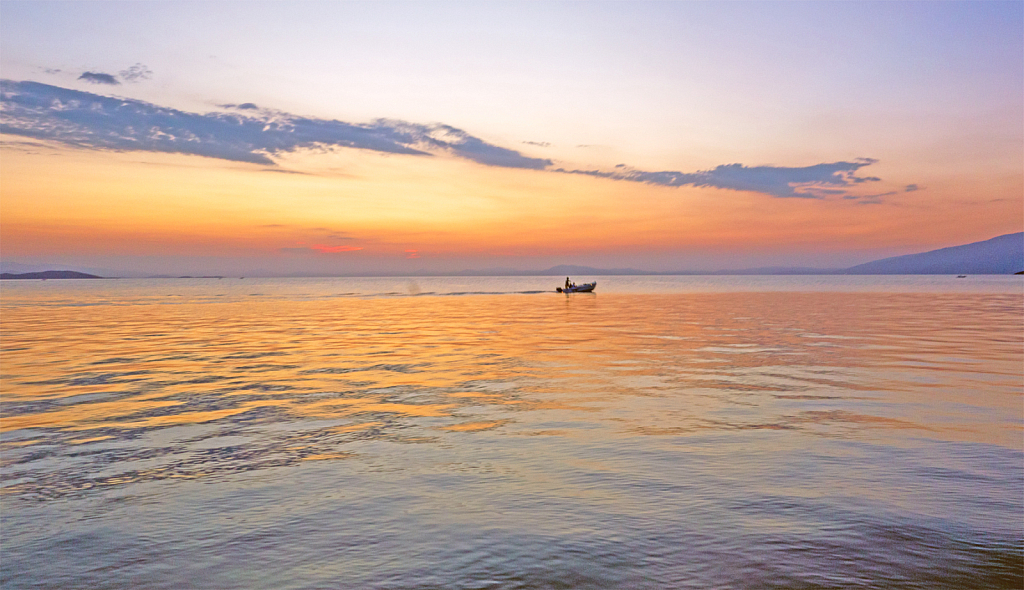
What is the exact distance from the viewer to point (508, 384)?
71.9 ft

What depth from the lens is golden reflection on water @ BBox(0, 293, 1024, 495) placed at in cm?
1535

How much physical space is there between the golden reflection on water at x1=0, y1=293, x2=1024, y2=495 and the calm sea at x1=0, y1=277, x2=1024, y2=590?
141mm

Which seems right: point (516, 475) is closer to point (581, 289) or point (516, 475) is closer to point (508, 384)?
point (508, 384)

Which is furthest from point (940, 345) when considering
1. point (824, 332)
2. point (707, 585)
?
point (707, 585)

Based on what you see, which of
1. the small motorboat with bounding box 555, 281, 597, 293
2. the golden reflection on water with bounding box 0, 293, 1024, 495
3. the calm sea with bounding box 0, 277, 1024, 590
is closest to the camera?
the calm sea with bounding box 0, 277, 1024, 590

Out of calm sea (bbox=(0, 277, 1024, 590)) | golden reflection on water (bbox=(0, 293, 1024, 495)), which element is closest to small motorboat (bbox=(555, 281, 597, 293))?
golden reflection on water (bbox=(0, 293, 1024, 495))

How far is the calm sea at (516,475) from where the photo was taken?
791cm

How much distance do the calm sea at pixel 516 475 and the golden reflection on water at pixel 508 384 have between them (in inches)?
5.5

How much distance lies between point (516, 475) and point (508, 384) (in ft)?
34.0

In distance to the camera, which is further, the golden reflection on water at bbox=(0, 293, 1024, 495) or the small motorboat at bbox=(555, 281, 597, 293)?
the small motorboat at bbox=(555, 281, 597, 293)

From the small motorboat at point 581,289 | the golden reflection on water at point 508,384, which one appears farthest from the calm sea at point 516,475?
the small motorboat at point 581,289

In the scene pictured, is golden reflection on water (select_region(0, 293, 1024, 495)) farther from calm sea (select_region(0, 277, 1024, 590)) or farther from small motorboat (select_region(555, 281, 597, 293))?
small motorboat (select_region(555, 281, 597, 293))

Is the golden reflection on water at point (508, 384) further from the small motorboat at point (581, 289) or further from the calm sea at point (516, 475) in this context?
the small motorboat at point (581, 289)

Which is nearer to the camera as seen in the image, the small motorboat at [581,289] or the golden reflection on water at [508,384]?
the golden reflection on water at [508,384]
